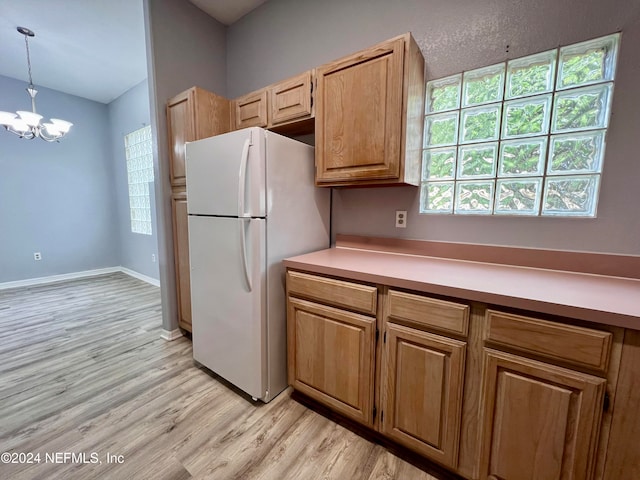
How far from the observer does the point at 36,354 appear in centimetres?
213

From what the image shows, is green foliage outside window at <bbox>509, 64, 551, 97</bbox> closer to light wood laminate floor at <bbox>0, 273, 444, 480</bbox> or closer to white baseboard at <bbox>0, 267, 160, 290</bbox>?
light wood laminate floor at <bbox>0, 273, 444, 480</bbox>

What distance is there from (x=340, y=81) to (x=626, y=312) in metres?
1.59

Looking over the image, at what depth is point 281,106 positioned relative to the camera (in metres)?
1.88

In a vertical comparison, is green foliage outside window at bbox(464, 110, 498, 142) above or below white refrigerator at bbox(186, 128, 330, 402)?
above

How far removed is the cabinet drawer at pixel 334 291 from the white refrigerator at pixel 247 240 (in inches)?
7.2

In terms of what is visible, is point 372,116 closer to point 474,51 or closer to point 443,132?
point 443,132

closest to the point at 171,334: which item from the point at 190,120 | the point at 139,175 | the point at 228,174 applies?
the point at 228,174

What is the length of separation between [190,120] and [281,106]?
769 millimetres

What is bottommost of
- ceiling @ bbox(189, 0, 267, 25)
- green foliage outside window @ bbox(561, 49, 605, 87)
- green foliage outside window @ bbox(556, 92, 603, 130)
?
green foliage outside window @ bbox(556, 92, 603, 130)

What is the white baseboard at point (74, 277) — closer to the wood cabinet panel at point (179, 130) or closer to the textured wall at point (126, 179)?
the textured wall at point (126, 179)

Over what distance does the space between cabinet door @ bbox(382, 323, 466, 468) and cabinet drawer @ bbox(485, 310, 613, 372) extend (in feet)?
0.53

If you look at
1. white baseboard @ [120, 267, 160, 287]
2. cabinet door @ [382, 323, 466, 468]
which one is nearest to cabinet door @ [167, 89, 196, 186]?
cabinet door @ [382, 323, 466, 468]

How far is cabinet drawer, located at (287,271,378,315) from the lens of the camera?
123cm

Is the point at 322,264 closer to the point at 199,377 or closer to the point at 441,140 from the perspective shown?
the point at 441,140
